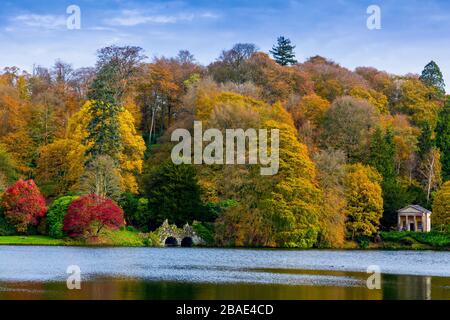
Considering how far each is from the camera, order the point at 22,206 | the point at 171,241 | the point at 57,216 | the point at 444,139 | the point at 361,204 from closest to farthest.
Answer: the point at 57,216
the point at 22,206
the point at 171,241
the point at 361,204
the point at 444,139

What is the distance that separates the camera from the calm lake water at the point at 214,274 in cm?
3316

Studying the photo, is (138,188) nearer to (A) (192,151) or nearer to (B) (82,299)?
(A) (192,151)

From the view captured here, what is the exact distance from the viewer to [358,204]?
7238cm

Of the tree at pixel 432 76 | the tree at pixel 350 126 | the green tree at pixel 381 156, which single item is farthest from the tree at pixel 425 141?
the tree at pixel 432 76

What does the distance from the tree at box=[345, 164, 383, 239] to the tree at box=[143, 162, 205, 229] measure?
1216 cm

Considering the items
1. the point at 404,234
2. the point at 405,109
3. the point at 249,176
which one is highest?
the point at 405,109

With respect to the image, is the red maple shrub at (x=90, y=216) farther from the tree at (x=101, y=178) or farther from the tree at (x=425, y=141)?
the tree at (x=425, y=141)

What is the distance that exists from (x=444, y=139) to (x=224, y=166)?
27132mm

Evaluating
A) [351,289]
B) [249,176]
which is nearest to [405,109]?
[249,176]

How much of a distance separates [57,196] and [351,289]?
43798mm

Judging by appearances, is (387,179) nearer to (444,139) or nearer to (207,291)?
(444,139)

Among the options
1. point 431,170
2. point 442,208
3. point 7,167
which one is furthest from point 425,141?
point 7,167

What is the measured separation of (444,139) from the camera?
8688 cm
